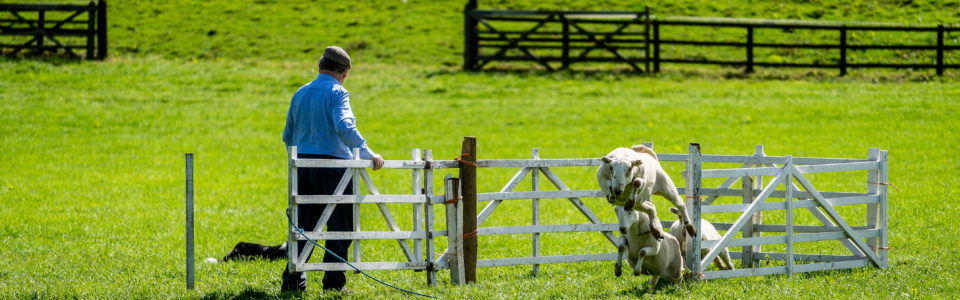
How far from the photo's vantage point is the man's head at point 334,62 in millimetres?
7020

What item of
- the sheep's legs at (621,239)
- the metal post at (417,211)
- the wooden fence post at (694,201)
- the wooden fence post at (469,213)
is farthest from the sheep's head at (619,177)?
the metal post at (417,211)

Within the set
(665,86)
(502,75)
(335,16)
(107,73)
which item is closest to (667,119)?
(665,86)

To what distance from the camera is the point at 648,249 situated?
6500 mm

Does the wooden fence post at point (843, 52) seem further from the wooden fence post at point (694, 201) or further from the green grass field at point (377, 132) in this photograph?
the wooden fence post at point (694, 201)

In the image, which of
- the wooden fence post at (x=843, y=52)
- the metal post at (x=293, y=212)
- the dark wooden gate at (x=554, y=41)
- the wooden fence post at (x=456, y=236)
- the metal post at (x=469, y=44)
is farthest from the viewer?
the metal post at (x=469, y=44)

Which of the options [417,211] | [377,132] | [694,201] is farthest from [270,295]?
[377,132]

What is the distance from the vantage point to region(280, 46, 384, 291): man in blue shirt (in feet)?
22.6

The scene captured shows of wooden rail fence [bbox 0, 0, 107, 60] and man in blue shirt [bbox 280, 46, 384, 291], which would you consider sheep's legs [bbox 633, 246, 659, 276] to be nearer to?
man in blue shirt [bbox 280, 46, 384, 291]

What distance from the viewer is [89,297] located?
22.0 ft

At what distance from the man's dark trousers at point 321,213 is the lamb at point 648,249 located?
2.19m

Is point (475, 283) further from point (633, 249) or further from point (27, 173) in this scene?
point (27, 173)

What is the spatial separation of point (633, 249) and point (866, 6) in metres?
28.3

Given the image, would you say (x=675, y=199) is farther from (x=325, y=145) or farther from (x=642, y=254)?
(x=325, y=145)

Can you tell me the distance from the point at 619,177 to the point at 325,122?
8.11ft
